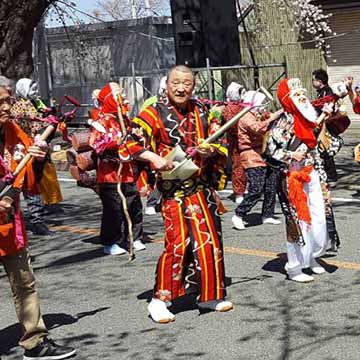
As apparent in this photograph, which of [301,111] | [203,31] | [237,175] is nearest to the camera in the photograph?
[301,111]

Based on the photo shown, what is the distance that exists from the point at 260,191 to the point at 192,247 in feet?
10.6

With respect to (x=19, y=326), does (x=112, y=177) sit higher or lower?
higher

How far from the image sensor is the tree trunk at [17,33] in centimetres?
1428

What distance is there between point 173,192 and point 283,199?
122cm

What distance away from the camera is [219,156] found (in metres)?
5.60

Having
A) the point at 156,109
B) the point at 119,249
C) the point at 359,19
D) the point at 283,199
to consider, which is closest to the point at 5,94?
the point at 156,109

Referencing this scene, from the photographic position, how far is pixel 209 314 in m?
5.71

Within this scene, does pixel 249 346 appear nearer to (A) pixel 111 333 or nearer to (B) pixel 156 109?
(A) pixel 111 333

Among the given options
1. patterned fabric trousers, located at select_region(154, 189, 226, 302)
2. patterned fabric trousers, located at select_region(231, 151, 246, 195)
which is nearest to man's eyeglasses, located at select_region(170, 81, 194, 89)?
patterned fabric trousers, located at select_region(154, 189, 226, 302)

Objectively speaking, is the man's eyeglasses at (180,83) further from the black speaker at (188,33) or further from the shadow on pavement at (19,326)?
the black speaker at (188,33)

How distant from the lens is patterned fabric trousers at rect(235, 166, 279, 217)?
28.3 ft

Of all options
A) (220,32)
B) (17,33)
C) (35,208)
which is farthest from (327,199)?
(17,33)

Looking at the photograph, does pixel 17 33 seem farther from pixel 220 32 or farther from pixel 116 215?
pixel 116 215

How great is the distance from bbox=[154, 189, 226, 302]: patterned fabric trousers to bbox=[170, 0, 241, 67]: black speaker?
9043 millimetres
